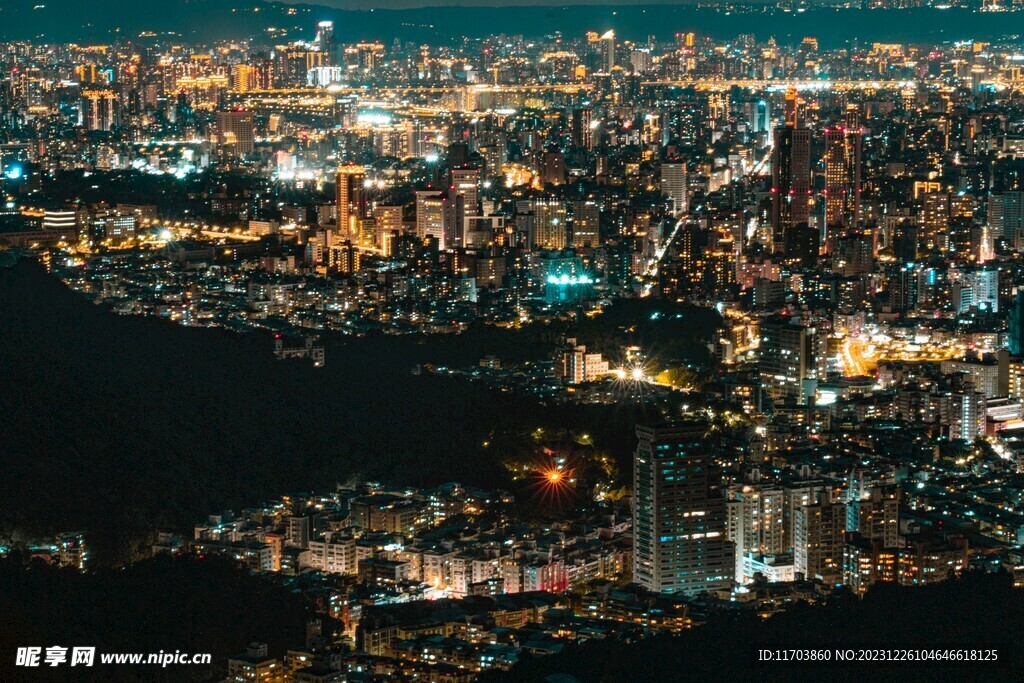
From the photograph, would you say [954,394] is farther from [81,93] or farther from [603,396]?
[81,93]

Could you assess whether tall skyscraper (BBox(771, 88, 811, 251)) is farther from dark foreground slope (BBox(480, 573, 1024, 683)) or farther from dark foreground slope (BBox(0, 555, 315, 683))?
dark foreground slope (BBox(0, 555, 315, 683))

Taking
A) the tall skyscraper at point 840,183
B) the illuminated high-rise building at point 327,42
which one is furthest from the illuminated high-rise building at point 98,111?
the tall skyscraper at point 840,183

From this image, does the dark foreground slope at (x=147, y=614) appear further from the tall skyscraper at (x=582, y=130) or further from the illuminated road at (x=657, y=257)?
the tall skyscraper at (x=582, y=130)

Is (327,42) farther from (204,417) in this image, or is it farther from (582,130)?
(204,417)

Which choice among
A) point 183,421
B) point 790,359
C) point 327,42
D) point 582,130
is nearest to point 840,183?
point 582,130

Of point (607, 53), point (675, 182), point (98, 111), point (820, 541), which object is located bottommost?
point (820, 541)

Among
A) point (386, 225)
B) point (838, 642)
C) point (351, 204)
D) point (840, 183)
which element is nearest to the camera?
point (838, 642)
